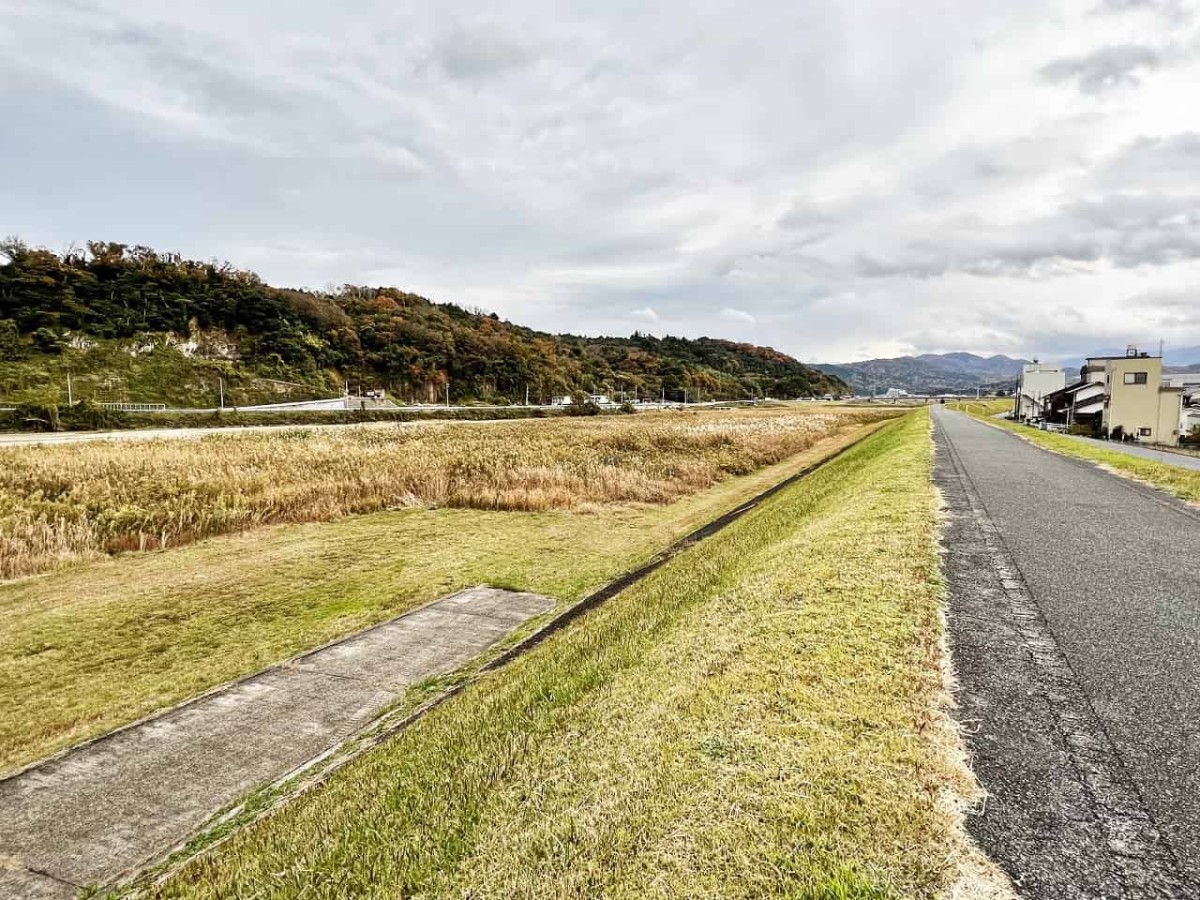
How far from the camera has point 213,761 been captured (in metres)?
4.96

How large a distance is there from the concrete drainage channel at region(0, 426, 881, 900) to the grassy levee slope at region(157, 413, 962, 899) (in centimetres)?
57

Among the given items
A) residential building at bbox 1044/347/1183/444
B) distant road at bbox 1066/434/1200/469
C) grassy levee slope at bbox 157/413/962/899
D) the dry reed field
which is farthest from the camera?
residential building at bbox 1044/347/1183/444

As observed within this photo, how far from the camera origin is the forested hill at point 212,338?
64.9 m

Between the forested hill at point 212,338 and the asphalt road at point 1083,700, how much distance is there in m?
81.0

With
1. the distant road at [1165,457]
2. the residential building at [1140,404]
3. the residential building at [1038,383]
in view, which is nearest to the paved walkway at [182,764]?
the distant road at [1165,457]

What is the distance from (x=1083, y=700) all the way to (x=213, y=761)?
7.01 m

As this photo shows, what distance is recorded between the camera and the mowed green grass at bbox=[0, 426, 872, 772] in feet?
20.7

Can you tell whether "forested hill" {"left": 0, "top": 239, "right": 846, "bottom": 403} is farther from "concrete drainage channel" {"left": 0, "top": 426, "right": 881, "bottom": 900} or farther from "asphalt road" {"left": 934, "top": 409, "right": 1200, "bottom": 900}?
"asphalt road" {"left": 934, "top": 409, "right": 1200, "bottom": 900}

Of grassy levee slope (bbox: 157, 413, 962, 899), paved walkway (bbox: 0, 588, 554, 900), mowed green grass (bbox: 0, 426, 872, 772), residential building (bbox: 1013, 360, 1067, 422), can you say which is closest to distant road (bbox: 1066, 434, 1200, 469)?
mowed green grass (bbox: 0, 426, 872, 772)

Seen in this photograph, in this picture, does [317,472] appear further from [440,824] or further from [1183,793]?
[1183,793]

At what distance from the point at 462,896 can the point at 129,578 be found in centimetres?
1121

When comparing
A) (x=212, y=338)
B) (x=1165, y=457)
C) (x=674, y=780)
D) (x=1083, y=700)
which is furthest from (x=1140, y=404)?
(x=212, y=338)

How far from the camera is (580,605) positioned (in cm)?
924

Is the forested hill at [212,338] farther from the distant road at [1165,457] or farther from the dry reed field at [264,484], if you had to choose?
the distant road at [1165,457]
